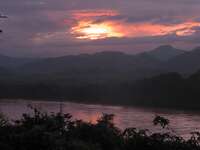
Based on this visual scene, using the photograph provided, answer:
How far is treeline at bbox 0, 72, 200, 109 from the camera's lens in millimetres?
56281

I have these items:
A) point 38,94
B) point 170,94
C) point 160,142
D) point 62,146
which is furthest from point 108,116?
point 38,94

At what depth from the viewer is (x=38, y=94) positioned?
67938 mm

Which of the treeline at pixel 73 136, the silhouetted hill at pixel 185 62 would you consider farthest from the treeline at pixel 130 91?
the treeline at pixel 73 136

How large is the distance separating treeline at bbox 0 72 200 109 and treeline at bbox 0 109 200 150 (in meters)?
46.8

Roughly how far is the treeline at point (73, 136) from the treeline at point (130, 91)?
153 feet

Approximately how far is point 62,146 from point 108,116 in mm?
1099

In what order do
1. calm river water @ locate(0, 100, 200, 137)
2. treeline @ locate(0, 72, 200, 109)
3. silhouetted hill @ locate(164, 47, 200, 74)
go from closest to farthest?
1. calm river water @ locate(0, 100, 200, 137)
2. treeline @ locate(0, 72, 200, 109)
3. silhouetted hill @ locate(164, 47, 200, 74)

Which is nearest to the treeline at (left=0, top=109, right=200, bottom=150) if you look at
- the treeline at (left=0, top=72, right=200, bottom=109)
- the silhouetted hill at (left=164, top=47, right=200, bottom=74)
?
the treeline at (left=0, top=72, right=200, bottom=109)

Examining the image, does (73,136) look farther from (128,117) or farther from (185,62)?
(185,62)

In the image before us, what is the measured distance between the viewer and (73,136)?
18.7 ft

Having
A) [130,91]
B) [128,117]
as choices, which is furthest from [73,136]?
[130,91]

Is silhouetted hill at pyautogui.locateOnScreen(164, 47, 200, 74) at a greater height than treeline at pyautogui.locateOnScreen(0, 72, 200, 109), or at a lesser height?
greater

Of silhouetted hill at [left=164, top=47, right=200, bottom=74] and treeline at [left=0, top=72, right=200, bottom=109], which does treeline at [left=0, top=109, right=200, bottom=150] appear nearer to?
treeline at [left=0, top=72, right=200, bottom=109]

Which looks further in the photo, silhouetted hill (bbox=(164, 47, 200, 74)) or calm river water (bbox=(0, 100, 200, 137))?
silhouetted hill (bbox=(164, 47, 200, 74))
